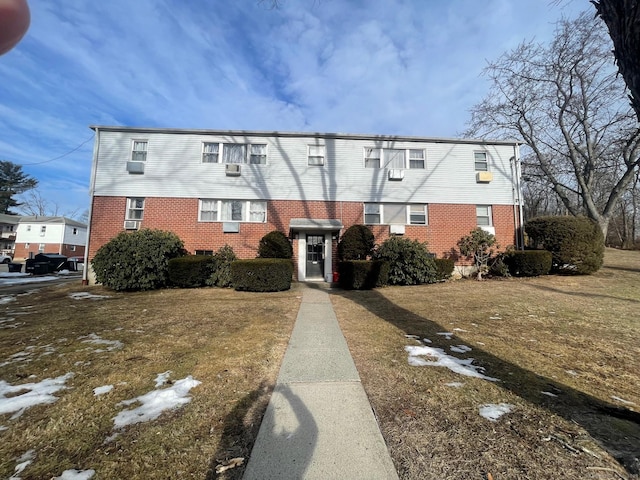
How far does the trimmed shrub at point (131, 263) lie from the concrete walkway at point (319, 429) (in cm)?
854

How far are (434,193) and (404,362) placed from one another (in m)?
11.8

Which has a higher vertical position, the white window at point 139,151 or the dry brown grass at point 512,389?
the white window at point 139,151

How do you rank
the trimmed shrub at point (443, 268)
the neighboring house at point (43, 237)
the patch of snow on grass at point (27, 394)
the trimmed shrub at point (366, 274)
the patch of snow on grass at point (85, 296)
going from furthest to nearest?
1. the neighboring house at point (43, 237)
2. the trimmed shrub at point (443, 268)
3. the trimmed shrub at point (366, 274)
4. the patch of snow on grass at point (85, 296)
5. the patch of snow on grass at point (27, 394)

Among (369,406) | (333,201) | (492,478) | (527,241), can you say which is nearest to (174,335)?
(369,406)

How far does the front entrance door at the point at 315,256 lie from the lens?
1352cm

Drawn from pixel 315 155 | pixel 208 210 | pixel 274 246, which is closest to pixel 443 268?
pixel 274 246

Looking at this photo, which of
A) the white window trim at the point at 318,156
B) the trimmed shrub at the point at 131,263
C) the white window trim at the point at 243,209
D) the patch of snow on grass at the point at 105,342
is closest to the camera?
the patch of snow on grass at the point at 105,342

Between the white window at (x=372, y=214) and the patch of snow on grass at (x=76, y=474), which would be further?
the white window at (x=372, y=214)

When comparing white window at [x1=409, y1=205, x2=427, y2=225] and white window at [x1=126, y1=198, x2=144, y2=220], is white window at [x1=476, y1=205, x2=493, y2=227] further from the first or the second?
white window at [x1=126, y1=198, x2=144, y2=220]

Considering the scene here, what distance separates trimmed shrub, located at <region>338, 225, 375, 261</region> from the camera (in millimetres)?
12602

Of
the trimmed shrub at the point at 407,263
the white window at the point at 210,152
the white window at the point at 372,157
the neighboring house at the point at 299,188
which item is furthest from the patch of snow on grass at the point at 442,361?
the white window at the point at 210,152

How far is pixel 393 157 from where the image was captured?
14.4 m

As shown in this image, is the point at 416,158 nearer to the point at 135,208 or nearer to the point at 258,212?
the point at 258,212

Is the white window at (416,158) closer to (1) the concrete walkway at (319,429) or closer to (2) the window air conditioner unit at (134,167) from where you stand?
(1) the concrete walkway at (319,429)
